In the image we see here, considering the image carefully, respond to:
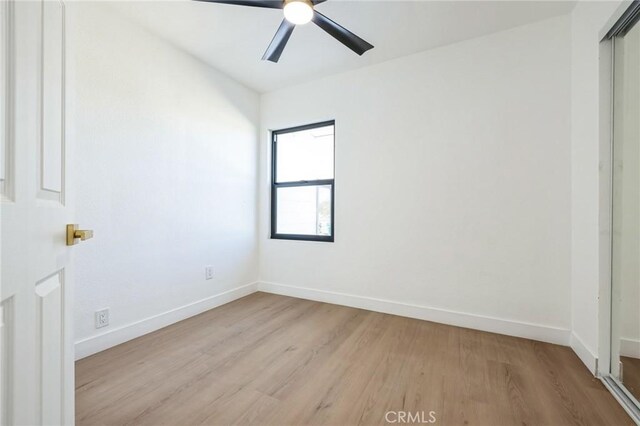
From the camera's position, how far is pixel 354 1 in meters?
1.94

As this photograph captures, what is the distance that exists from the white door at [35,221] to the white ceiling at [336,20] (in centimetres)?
157

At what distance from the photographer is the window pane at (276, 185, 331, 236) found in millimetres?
3121

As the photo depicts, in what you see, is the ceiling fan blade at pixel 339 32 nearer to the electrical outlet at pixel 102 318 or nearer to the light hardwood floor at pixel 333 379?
the light hardwood floor at pixel 333 379

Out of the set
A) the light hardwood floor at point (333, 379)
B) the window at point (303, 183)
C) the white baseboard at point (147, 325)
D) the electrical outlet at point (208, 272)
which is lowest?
the light hardwood floor at point (333, 379)

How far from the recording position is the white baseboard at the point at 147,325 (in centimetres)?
187

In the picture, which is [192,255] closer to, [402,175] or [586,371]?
[402,175]

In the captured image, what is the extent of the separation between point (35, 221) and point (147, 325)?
6.36ft

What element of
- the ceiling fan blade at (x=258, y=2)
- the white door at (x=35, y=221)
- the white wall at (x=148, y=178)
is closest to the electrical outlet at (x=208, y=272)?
the white wall at (x=148, y=178)

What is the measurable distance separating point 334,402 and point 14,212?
152 centimetres

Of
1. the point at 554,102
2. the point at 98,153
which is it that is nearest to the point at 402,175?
the point at 554,102

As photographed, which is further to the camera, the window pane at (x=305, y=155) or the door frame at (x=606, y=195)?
the window pane at (x=305, y=155)

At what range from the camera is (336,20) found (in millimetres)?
2139

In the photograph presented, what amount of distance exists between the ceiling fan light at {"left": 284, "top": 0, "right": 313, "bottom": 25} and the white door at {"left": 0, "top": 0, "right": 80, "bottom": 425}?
1140mm

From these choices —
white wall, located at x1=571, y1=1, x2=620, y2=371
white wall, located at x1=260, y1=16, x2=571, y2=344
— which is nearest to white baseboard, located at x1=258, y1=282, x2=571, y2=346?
white wall, located at x1=260, y1=16, x2=571, y2=344
